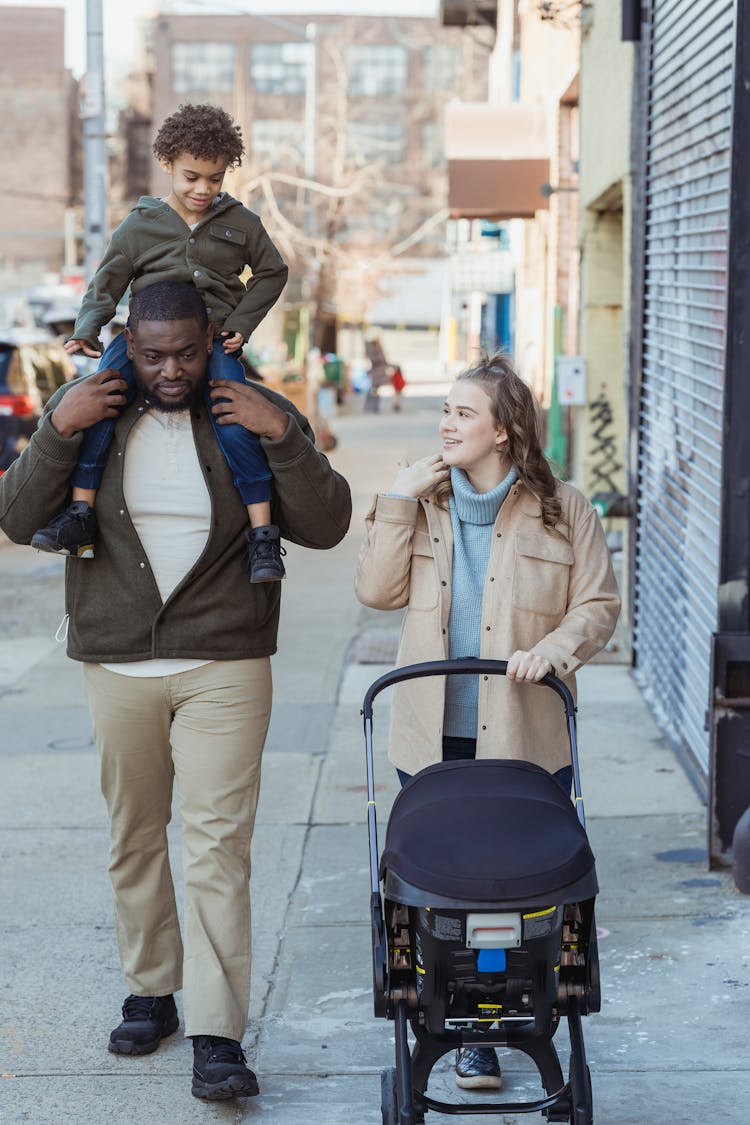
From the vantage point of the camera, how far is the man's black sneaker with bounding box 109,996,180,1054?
4.35 m

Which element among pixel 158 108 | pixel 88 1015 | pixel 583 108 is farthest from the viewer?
pixel 158 108

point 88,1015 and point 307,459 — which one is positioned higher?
point 307,459

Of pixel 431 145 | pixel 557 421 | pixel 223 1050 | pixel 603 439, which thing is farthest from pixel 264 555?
pixel 431 145

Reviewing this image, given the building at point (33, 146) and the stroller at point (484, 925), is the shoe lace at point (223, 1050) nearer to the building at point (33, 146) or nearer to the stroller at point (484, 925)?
the stroller at point (484, 925)

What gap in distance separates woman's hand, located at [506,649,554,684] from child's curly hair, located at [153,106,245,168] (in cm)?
169

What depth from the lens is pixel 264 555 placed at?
4051 millimetres

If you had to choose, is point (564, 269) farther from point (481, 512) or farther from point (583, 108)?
point (481, 512)

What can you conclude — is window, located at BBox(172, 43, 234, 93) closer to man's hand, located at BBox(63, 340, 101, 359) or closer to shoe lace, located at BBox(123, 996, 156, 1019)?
man's hand, located at BBox(63, 340, 101, 359)

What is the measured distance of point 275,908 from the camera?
562 centimetres

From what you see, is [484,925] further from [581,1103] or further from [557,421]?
[557,421]

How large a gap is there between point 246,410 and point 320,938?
210 cm

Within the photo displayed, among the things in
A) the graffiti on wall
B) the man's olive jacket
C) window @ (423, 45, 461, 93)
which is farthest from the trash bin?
the man's olive jacket

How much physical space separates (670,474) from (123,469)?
4.59 m

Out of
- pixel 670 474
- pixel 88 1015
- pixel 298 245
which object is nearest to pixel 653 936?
pixel 88 1015
